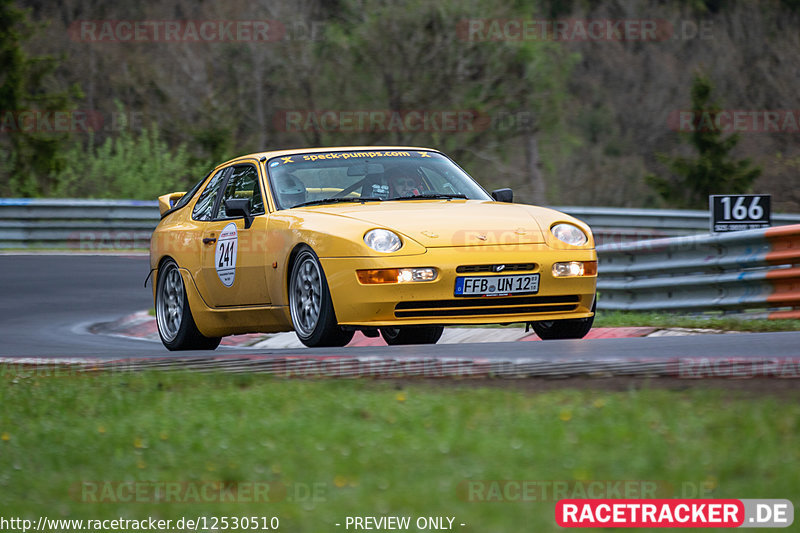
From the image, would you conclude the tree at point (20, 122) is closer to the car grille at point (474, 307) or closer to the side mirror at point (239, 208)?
the side mirror at point (239, 208)

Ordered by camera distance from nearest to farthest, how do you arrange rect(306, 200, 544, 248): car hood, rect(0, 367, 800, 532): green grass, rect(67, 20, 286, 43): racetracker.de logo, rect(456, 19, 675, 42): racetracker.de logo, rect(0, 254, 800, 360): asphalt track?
rect(0, 367, 800, 532): green grass < rect(0, 254, 800, 360): asphalt track < rect(306, 200, 544, 248): car hood < rect(456, 19, 675, 42): racetracker.de logo < rect(67, 20, 286, 43): racetracker.de logo

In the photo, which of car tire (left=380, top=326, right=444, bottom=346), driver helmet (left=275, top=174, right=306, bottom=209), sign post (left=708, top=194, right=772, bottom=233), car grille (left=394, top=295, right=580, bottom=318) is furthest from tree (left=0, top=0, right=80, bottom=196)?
car grille (left=394, top=295, right=580, bottom=318)

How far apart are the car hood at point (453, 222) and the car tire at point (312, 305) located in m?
0.41

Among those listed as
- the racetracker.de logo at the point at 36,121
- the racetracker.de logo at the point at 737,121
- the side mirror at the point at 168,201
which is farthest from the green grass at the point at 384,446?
the racetracker.de logo at the point at 737,121

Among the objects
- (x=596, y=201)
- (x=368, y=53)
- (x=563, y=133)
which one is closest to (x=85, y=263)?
(x=368, y=53)

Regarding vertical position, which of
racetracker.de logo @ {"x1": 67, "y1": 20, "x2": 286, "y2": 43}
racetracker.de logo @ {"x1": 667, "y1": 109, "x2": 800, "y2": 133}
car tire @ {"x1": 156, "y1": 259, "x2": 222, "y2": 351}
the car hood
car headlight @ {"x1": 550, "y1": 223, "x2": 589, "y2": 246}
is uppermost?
racetracker.de logo @ {"x1": 67, "y1": 20, "x2": 286, "y2": 43}

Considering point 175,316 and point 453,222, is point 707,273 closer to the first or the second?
point 453,222

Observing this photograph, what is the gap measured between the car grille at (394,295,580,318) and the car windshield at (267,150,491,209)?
4.48ft

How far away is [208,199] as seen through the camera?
9703mm

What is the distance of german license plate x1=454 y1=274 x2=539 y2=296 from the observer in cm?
752

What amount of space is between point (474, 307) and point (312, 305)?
105 cm

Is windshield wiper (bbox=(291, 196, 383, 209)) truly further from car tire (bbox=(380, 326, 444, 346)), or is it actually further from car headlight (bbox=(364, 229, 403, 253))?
car headlight (bbox=(364, 229, 403, 253))

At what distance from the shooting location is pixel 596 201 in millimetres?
41750

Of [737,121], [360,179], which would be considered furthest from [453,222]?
[737,121]
